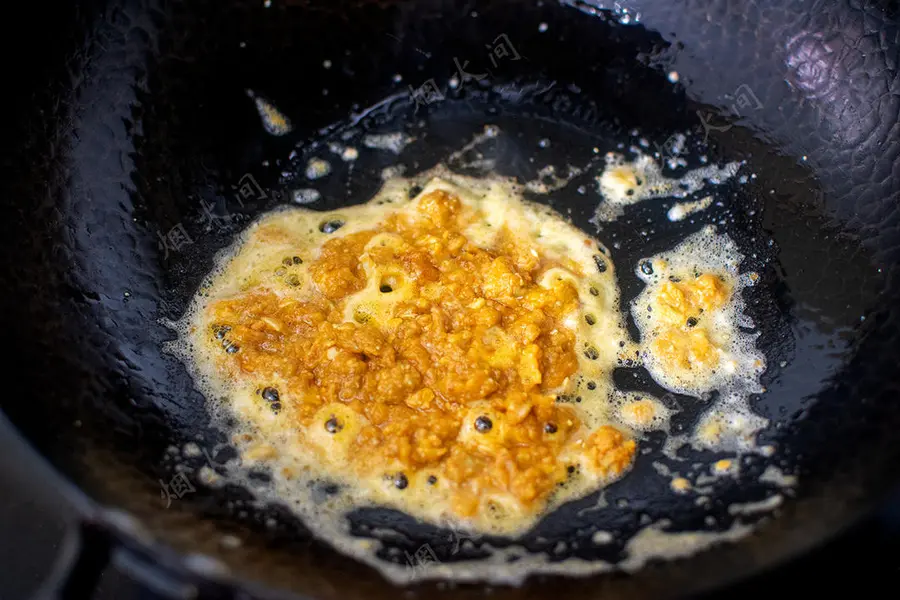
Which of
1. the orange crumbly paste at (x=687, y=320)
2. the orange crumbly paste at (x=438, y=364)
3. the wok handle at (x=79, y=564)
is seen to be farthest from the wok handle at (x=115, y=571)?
the orange crumbly paste at (x=687, y=320)

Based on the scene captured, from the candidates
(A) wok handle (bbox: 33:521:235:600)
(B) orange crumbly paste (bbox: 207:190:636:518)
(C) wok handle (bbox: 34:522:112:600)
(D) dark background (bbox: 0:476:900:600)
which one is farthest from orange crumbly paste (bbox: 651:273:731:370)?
(C) wok handle (bbox: 34:522:112:600)

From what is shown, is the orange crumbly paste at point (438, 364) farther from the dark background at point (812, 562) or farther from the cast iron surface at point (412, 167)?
the dark background at point (812, 562)

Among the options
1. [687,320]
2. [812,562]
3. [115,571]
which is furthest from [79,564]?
[687,320]

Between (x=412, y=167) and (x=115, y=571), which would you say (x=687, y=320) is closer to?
(x=412, y=167)

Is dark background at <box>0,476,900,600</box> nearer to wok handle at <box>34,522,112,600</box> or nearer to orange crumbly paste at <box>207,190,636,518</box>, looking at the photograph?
wok handle at <box>34,522,112,600</box>

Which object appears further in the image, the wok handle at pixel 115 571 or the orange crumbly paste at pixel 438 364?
the orange crumbly paste at pixel 438 364

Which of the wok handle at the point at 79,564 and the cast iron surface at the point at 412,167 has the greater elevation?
the cast iron surface at the point at 412,167

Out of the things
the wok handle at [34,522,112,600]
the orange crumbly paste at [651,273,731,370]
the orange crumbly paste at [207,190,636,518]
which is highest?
the orange crumbly paste at [651,273,731,370]
